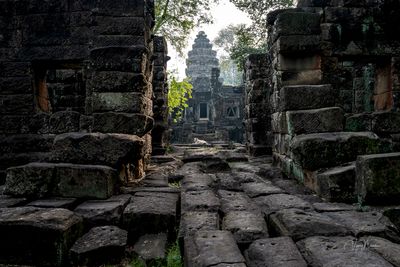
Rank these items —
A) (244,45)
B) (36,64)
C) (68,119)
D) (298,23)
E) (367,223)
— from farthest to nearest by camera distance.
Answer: (244,45), (36,64), (68,119), (298,23), (367,223)

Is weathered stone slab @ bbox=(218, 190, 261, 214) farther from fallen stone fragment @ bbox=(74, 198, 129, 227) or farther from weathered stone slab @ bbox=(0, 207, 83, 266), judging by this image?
weathered stone slab @ bbox=(0, 207, 83, 266)

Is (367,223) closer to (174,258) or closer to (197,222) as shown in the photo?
(197,222)

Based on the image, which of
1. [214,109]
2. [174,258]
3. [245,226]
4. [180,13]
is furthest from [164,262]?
[214,109]

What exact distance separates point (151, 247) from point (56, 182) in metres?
1.34

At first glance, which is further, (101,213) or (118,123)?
(118,123)

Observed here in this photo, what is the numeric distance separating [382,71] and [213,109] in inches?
1021

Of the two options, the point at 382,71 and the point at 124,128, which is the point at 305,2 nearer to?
the point at 382,71

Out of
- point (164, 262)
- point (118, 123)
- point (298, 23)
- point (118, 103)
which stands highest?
point (298, 23)

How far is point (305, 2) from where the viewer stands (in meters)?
5.23

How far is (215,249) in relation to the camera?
199 cm

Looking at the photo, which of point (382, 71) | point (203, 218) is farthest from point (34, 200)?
point (382, 71)

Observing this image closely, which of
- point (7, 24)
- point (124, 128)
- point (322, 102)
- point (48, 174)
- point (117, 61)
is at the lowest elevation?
point (48, 174)

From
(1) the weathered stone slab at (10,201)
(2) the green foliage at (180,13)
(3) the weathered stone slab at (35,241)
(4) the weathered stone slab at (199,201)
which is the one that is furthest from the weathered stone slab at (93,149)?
(2) the green foliage at (180,13)

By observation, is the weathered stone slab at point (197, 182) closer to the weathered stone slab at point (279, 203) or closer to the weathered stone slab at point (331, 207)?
the weathered stone slab at point (279, 203)
